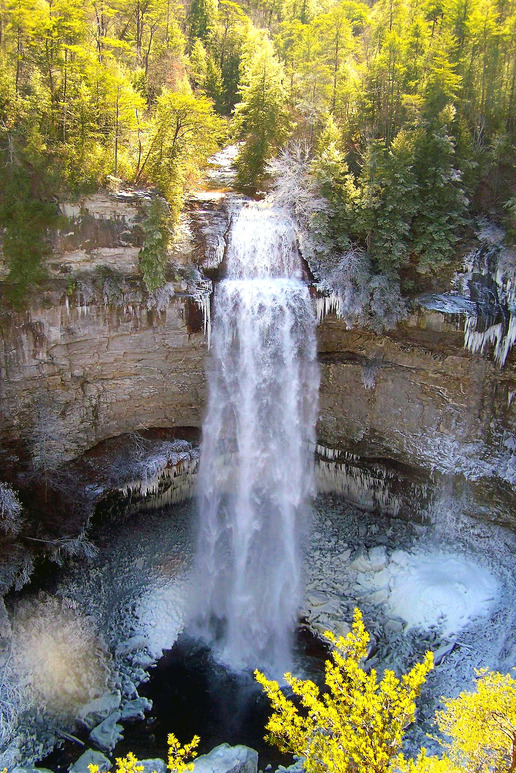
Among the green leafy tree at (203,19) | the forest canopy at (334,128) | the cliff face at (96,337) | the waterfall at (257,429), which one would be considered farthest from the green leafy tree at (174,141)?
the green leafy tree at (203,19)

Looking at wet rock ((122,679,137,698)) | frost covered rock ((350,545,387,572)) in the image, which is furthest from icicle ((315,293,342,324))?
wet rock ((122,679,137,698))

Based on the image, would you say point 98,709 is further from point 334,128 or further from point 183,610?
point 334,128

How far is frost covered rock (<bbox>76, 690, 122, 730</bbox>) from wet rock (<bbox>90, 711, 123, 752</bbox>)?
0.16m

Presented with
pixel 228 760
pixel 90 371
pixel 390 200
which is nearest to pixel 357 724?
pixel 228 760

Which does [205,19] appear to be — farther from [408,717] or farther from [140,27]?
[408,717]

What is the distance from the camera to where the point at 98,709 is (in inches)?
500

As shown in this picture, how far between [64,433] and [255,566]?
7.33 meters

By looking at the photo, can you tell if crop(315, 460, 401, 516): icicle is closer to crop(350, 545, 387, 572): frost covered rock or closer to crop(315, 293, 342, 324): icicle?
crop(350, 545, 387, 572): frost covered rock

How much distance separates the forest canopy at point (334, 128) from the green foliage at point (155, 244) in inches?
22.9

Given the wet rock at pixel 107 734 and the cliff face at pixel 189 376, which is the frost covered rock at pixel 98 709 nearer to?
the wet rock at pixel 107 734

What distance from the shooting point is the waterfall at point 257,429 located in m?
16.2

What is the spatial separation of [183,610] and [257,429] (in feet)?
19.2

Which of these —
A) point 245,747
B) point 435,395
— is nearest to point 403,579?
point 435,395

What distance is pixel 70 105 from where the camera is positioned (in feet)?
51.1
